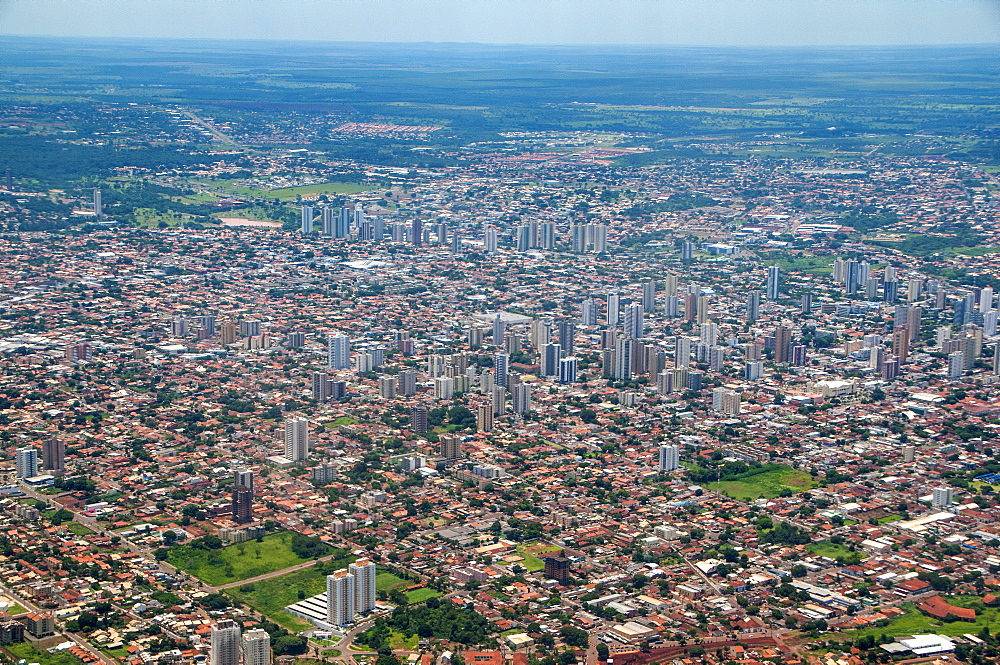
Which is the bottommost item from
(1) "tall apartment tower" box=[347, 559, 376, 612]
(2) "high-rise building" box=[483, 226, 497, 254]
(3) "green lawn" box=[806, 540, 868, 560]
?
(2) "high-rise building" box=[483, 226, 497, 254]

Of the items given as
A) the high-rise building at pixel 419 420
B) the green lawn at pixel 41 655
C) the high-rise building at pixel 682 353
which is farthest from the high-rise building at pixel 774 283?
the green lawn at pixel 41 655

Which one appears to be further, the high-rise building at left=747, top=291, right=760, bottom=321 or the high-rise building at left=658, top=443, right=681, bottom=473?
the high-rise building at left=747, top=291, right=760, bottom=321

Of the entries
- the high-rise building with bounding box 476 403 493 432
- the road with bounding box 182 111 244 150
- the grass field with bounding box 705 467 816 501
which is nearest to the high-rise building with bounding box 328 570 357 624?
the grass field with bounding box 705 467 816 501

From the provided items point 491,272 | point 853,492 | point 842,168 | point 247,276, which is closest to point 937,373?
point 853,492

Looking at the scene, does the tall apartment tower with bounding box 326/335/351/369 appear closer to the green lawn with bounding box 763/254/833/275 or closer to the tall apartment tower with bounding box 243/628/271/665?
the tall apartment tower with bounding box 243/628/271/665

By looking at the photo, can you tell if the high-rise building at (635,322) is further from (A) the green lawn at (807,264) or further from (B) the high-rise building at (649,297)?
(A) the green lawn at (807,264)

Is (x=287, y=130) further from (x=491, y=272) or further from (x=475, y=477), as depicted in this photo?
(x=475, y=477)

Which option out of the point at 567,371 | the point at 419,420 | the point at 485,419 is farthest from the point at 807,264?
the point at 419,420
